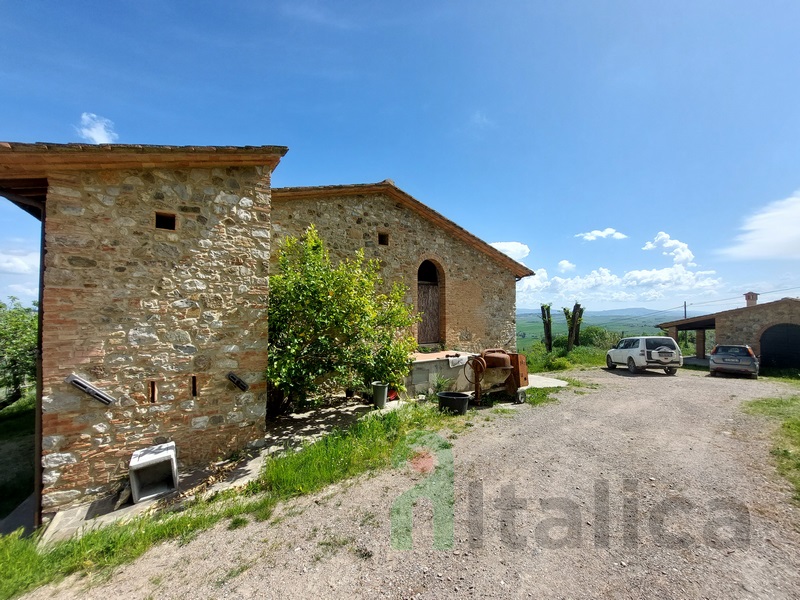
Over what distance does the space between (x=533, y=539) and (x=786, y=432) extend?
661 cm

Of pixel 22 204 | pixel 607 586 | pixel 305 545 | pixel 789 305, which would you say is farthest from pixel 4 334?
Answer: pixel 789 305

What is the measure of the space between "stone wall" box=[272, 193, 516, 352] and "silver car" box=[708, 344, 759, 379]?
9632mm

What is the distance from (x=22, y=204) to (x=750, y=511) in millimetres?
10908

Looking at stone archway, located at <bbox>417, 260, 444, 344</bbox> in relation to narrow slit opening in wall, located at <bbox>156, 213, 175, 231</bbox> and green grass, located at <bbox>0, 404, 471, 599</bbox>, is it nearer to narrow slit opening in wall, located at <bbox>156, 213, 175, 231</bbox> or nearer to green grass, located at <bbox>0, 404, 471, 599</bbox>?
green grass, located at <bbox>0, 404, 471, 599</bbox>

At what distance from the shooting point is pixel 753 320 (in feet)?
57.6

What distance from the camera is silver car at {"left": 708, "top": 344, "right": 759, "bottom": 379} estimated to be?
14.0 metres

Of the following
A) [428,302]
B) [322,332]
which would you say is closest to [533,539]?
[322,332]

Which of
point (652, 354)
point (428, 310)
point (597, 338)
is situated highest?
point (428, 310)

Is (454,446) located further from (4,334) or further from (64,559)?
(4,334)

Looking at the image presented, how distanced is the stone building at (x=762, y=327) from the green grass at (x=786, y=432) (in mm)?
10691

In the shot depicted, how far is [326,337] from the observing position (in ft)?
21.1

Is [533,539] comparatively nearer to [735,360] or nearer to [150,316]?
[150,316]

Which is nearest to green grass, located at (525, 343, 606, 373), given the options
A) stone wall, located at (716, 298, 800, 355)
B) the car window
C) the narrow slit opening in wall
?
the car window

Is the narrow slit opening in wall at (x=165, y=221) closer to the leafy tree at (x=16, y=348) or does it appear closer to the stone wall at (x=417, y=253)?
the stone wall at (x=417, y=253)
